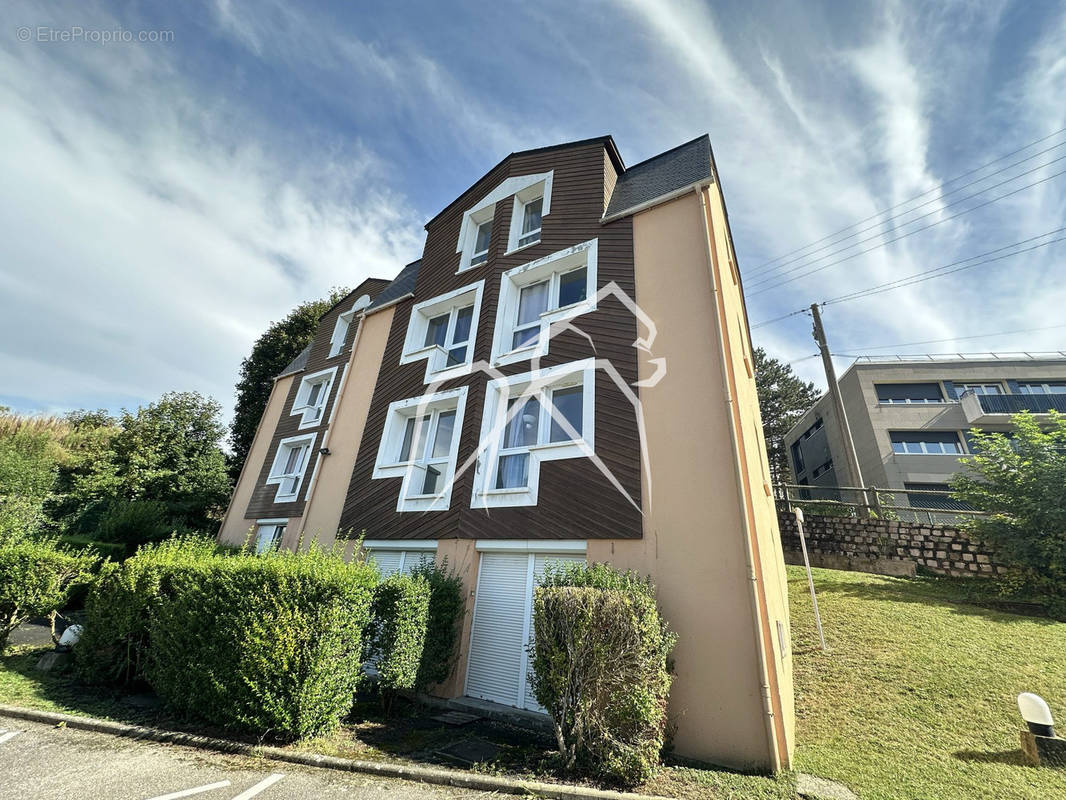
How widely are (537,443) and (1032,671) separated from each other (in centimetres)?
904

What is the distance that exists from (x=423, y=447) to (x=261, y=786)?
290 inches

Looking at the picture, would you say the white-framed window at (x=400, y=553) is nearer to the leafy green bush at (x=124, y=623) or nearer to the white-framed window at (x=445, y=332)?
the leafy green bush at (x=124, y=623)

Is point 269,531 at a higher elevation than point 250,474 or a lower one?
lower

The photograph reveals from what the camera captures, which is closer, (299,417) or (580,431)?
(580,431)

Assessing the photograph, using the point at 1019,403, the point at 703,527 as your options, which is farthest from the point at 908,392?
the point at 703,527

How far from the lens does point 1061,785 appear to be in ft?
14.8

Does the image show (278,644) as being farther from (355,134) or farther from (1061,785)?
(355,134)

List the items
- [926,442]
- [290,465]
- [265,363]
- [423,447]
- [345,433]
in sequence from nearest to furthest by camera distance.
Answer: [423,447], [345,433], [290,465], [926,442], [265,363]

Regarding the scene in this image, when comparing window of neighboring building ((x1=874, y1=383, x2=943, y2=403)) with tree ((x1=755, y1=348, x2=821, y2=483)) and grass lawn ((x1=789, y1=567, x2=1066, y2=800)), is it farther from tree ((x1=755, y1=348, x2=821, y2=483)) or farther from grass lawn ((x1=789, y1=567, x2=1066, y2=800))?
grass lawn ((x1=789, y1=567, x2=1066, y2=800))

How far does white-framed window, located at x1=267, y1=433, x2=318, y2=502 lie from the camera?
15.8 metres

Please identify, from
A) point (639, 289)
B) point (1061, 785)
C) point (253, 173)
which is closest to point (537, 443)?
point (639, 289)

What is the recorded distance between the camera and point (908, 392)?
24.5 metres

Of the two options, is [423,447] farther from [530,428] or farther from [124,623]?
[124,623]

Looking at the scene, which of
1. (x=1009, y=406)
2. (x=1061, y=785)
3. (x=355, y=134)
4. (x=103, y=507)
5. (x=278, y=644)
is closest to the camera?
(x=1061, y=785)
